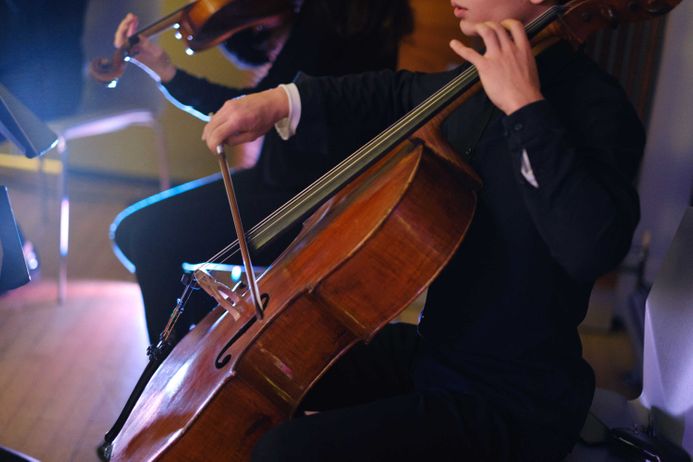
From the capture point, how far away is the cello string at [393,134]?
992 millimetres

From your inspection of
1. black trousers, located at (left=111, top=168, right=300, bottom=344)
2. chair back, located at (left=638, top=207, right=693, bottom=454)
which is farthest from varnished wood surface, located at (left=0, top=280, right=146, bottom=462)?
chair back, located at (left=638, top=207, right=693, bottom=454)

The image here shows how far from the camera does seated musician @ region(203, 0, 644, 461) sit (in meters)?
0.90

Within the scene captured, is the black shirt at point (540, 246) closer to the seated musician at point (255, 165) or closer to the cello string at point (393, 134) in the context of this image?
the cello string at point (393, 134)

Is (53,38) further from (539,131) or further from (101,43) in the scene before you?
(539,131)

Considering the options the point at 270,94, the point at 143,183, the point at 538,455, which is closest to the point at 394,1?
the point at 270,94

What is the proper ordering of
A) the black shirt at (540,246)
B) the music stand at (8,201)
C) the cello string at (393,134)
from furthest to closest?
the music stand at (8,201)
the cello string at (393,134)
the black shirt at (540,246)

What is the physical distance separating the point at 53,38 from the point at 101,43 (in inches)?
10.2

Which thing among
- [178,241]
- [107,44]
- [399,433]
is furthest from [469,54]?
[107,44]

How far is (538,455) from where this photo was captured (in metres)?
1.01

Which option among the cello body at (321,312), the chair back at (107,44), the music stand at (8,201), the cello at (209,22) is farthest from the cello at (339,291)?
the chair back at (107,44)

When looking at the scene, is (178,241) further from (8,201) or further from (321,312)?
(321,312)

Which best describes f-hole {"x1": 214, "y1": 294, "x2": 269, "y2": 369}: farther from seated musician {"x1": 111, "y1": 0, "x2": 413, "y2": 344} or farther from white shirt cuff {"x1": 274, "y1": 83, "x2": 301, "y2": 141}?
seated musician {"x1": 111, "y1": 0, "x2": 413, "y2": 344}

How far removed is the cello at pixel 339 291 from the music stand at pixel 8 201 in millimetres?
355

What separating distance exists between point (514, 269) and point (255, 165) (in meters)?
0.97
